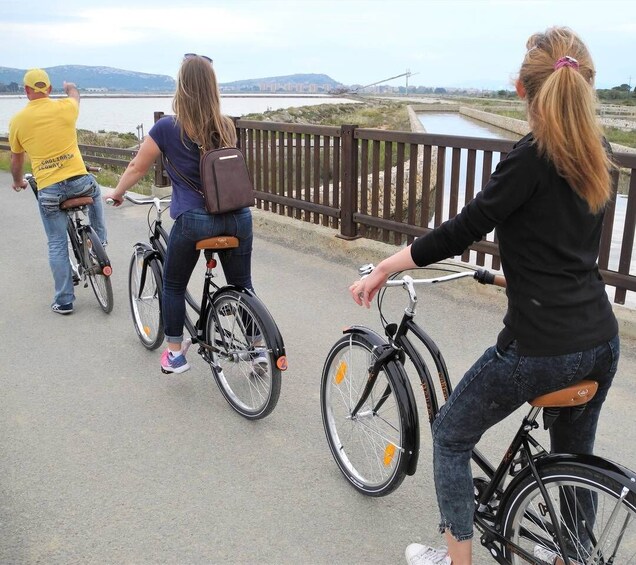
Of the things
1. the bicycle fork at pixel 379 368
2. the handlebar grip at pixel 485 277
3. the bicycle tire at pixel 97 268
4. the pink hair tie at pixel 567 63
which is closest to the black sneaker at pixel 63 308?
the bicycle tire at pixel 97 268

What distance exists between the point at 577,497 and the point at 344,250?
5.64 meters

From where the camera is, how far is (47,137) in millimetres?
5930

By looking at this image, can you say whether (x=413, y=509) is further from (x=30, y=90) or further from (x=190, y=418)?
(x=30, y=90)

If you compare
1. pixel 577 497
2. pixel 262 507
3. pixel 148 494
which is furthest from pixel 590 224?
pixel 148 494

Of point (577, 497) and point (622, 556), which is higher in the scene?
point (577, 497)

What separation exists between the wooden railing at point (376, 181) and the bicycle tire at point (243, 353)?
9.41 ft

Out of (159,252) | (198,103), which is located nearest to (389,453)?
(198,103)

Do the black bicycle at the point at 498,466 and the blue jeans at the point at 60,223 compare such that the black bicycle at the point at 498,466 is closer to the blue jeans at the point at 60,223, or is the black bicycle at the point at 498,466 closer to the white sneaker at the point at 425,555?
the white sneaker at the point at 425,555

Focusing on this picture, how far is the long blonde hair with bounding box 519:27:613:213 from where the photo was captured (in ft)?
6.59

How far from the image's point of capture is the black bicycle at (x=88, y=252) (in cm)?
602

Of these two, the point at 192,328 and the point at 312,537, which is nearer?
the point at 312,537

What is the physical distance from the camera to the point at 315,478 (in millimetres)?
3623

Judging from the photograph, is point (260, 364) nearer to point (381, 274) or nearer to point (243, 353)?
point (243, 353)

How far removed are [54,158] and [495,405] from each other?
4877 mm
